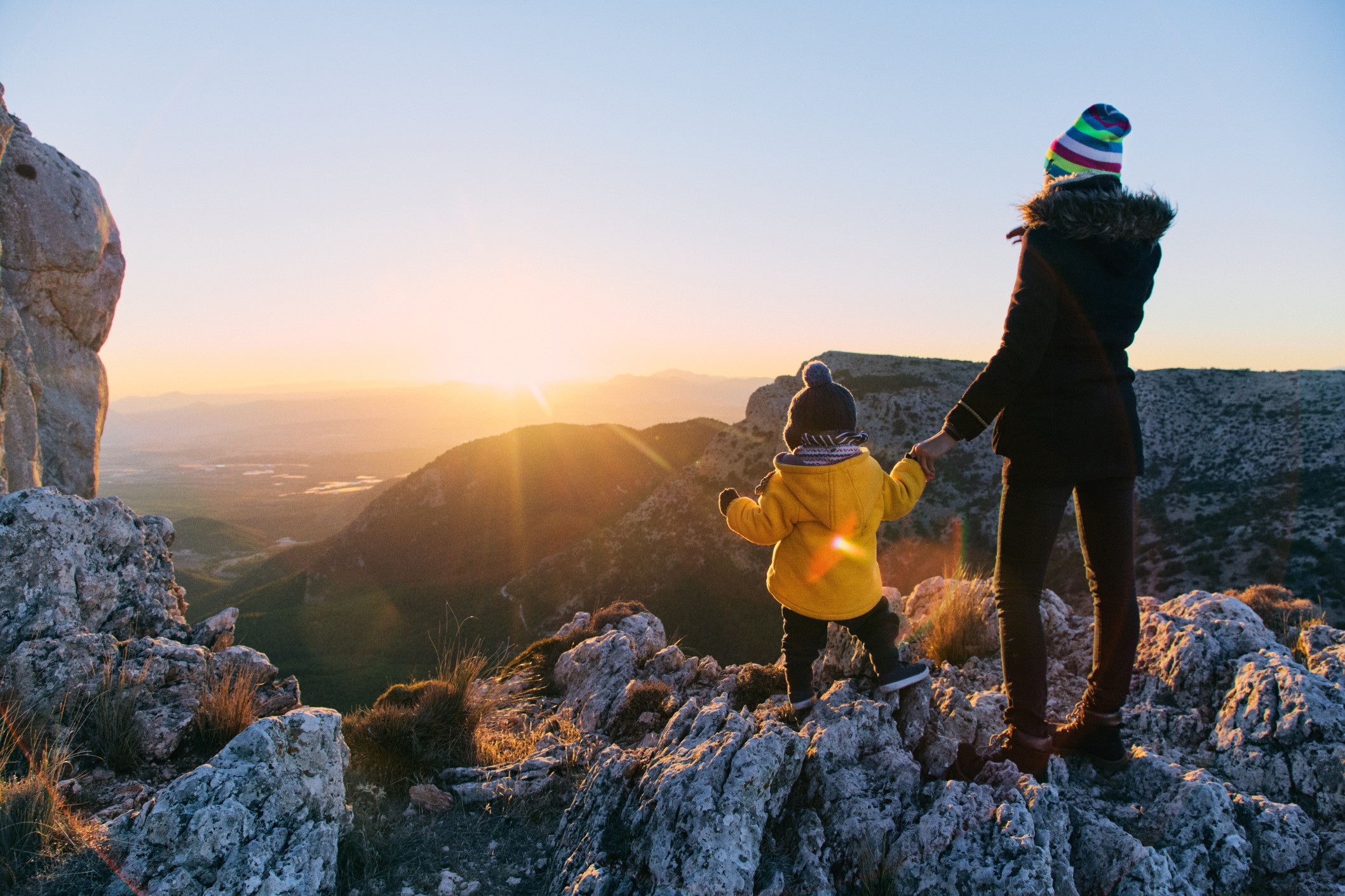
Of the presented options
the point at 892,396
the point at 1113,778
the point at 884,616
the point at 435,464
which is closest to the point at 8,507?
the point at 884,616

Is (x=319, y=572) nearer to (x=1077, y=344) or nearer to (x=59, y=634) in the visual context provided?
(x=59, y=634)

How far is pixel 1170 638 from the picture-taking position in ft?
14.4

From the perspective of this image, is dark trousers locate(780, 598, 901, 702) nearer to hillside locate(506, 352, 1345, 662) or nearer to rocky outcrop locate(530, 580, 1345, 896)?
rocky outcrop locate(530, 580, 1345, 896)

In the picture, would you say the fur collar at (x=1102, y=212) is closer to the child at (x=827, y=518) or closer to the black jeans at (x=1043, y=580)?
the black jeans at (x=1043, y=580)

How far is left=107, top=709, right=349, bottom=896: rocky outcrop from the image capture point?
2652mm

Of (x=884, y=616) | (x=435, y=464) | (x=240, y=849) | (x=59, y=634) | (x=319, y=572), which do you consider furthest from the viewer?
(x=435, y=464)

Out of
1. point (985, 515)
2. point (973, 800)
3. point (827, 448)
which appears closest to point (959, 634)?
point (973, 800)

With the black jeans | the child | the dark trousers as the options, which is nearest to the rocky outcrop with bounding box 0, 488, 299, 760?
the dark trousers

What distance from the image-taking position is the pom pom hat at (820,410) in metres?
3.46

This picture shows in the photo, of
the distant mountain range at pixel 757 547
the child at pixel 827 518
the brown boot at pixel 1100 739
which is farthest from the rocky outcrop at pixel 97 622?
the distant mountain range at pixel 757 547

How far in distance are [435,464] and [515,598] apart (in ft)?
83.1

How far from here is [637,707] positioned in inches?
221

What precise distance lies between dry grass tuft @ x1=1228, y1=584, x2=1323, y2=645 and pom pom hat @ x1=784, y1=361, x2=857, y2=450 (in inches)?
174

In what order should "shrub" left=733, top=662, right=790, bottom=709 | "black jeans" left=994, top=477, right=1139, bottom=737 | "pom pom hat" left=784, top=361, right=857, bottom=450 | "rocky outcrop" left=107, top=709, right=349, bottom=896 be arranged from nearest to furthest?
1. "rocky outcrop" left=107, top=709, right=349, bottom=896
2. "black jeans" left=994, top=477, right=1139, bottom=737
3. "pom pom hat" left=784, top=361, right=857, bottom=450
4. "shrub" left=733, top=662, right=790, bottom=709
